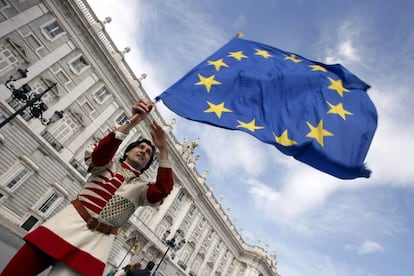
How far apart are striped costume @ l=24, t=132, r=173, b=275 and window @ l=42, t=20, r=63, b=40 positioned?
68.9ft

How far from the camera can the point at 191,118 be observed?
4781 mm

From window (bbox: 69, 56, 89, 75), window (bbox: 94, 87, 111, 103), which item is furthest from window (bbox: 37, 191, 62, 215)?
window (bbox: 69, 56, 89, 75)

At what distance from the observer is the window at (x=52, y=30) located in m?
20.5

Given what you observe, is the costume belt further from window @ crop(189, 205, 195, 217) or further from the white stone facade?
window @ crop(189, 205, 195, 217)

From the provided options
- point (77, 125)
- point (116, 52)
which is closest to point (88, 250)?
point (77, 125)

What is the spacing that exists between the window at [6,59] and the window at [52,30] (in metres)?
2.91

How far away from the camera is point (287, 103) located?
5723 mm

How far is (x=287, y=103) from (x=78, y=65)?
20.8 meters

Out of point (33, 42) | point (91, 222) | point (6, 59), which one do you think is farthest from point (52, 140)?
point (91, 222)

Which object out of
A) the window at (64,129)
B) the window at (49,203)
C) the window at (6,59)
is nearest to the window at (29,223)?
the window at (49,203)

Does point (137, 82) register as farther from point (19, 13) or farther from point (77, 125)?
point (19, 13)

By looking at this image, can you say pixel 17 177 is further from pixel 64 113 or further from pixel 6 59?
pixel 6 59

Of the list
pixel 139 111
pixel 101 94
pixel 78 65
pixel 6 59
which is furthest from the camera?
pixel 101 94

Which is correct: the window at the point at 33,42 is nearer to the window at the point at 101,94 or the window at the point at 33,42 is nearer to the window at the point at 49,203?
the window at the point at 101,94
